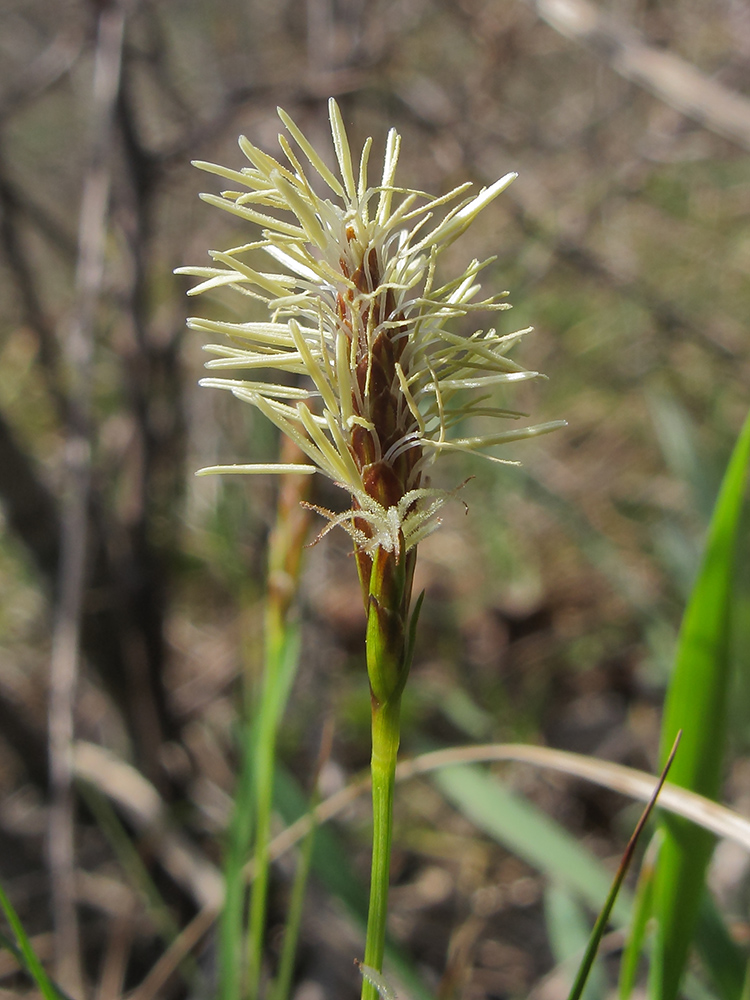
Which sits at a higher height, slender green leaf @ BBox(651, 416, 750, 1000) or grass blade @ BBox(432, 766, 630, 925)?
slender green leaf @ BBox(651, 416, 750, 1000)

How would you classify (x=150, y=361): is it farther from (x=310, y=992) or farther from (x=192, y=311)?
(x=310, y=992)

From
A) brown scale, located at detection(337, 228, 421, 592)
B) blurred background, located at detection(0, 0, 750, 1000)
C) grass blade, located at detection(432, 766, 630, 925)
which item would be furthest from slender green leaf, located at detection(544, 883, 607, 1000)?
brown scale, located at detection(337, 228, 421, 592)

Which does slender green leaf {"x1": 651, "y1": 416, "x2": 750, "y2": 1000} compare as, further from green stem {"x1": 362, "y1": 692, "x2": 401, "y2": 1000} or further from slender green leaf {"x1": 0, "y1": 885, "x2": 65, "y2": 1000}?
slender green leaf {"x1": 0, "y1": 885, "x2": 65, "y2": 1000}

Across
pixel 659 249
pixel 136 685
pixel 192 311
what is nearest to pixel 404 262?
pixel 136 685

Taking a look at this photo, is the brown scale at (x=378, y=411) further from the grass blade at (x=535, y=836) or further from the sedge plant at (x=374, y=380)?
the grass blade at (x=535, y=836)

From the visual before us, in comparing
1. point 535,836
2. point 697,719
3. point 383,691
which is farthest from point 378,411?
point 535,836

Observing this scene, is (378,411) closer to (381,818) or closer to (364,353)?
(364,353)
